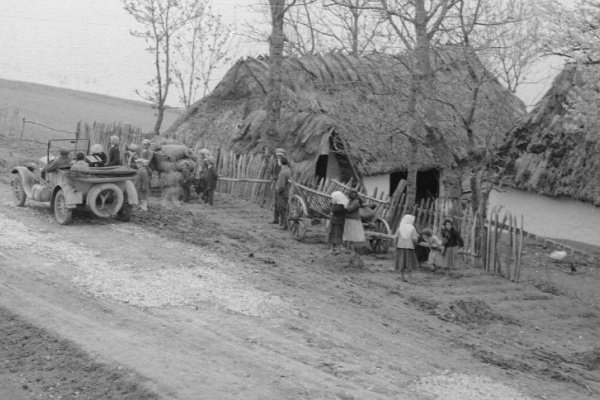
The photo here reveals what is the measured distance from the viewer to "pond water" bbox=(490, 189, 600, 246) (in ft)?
66.5

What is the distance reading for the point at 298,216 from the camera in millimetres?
15961

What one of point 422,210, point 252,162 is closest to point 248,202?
point 252,162

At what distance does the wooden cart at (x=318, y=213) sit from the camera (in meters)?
15.6

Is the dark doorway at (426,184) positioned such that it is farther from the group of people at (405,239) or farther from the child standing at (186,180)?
the group of people at (405,239)

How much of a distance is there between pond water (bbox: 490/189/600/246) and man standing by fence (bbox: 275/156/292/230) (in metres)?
5.81

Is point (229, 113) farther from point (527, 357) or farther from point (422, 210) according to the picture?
point (527, 357)

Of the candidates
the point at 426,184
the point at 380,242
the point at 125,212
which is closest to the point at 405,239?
the point at 380,242

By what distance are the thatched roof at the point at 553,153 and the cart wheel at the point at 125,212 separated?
9.80m

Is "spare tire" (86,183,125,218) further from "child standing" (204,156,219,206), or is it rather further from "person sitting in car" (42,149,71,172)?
"child standing" (204,156,219,206)

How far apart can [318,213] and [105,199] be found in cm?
399

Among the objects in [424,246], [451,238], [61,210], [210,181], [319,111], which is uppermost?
[319,111]

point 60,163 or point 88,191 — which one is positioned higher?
point 60,163

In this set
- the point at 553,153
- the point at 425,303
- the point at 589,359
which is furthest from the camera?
the point at 553,153

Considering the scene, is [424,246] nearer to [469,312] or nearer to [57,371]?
[469,312]
